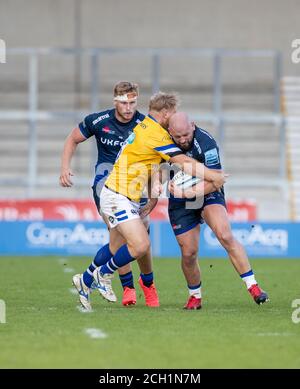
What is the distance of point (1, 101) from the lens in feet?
87.4

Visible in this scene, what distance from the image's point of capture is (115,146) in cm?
1174

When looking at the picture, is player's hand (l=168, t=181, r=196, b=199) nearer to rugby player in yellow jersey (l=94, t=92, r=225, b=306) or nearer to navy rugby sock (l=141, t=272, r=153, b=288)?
rugby player in yellow jersey (l=94, t=92, r=225, b=306)

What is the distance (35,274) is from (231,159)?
11.5 meters

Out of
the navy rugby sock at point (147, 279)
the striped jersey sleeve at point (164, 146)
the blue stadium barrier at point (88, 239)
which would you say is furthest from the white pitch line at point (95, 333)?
the blue stadium barrier at point (88, 239)

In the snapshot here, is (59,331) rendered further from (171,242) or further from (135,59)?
(135,59)

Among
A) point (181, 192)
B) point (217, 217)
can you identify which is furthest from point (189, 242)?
point (181, 192)

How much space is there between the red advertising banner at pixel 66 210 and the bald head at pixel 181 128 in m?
11.3

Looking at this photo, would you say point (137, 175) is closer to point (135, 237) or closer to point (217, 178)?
point (135, 237)

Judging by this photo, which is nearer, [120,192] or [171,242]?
[120,192]

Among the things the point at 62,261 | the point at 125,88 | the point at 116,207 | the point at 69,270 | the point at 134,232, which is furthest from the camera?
the point at 62,261

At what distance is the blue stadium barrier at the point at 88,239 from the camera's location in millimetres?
21172

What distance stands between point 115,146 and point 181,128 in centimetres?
152

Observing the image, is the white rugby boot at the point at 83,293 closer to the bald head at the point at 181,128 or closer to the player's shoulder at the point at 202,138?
the bald head at the point at 181,128
